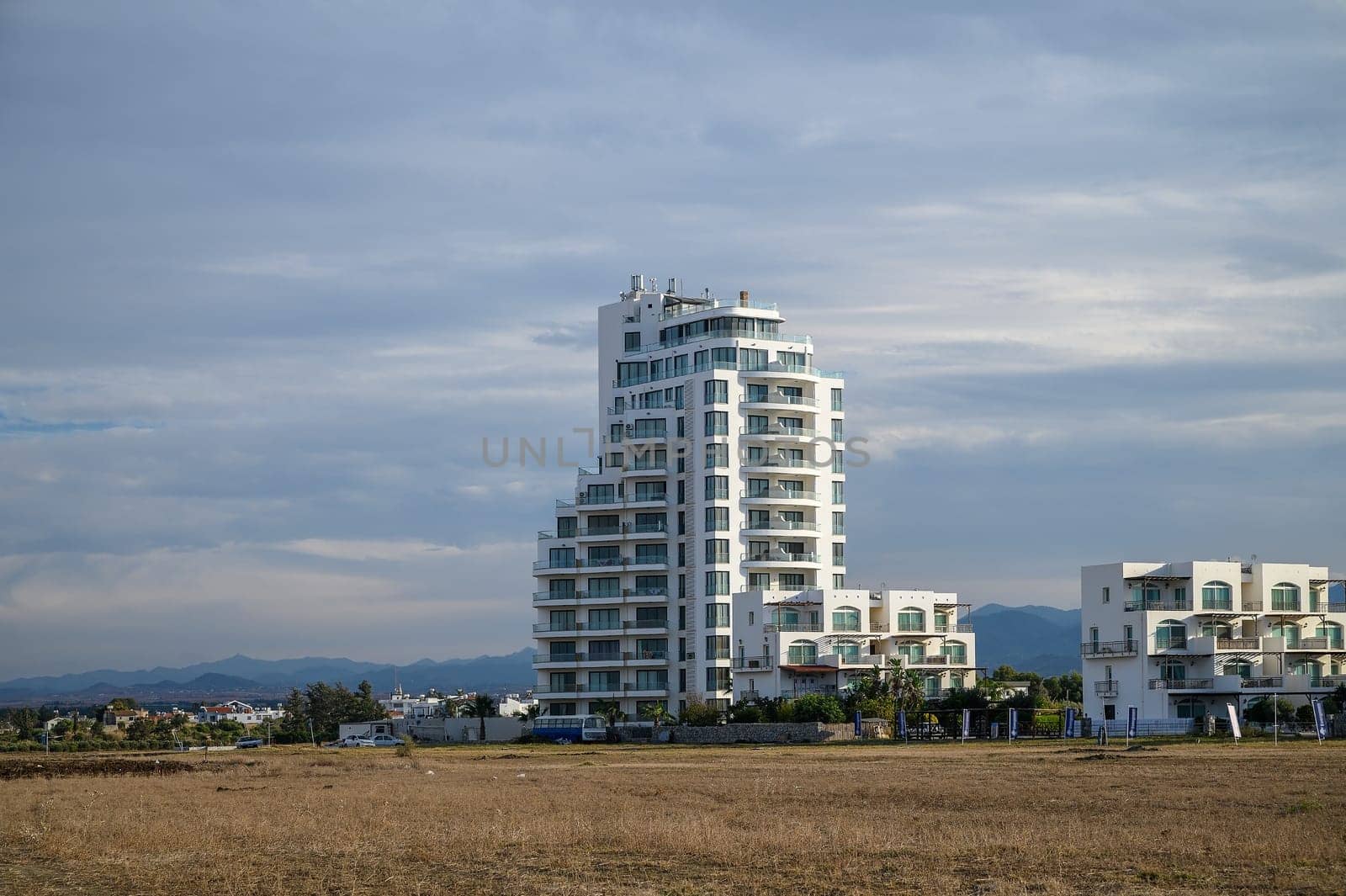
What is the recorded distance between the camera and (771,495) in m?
129

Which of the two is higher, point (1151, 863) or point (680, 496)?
point (680, 496)

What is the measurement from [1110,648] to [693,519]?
3577cm

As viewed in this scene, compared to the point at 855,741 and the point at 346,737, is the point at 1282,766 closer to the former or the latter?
the point at 855,741

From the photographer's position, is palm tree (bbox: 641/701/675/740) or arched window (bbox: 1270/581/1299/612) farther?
palm tree (bbox: 641/701/675/740)

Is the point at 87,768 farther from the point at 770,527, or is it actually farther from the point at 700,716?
the point at 770,527

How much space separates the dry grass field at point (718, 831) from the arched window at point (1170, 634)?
44.3m

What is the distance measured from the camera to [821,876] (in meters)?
27.4

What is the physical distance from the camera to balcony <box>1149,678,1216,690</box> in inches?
4112

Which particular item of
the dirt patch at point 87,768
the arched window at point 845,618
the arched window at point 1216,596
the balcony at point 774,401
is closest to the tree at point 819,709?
the arched window at point 845,618

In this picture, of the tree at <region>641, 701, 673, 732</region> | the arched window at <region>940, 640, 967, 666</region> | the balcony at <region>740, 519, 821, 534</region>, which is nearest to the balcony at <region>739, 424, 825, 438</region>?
the balcony at <region>740, 519, 821, 534</region>

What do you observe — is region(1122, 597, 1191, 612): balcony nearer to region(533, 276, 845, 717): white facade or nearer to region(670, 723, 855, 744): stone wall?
region(670, 723, 855, 744): stone wall

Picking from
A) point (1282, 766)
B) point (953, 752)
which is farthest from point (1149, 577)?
point (1282, 766)

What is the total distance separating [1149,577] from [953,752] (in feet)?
132

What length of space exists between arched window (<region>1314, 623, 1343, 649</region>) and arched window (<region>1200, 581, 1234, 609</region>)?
290 inches
